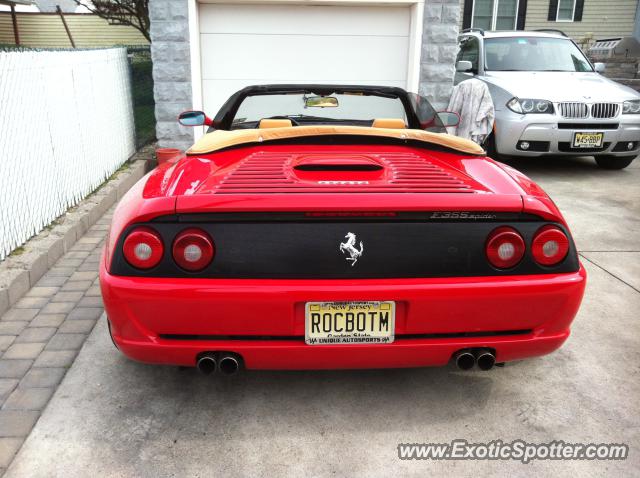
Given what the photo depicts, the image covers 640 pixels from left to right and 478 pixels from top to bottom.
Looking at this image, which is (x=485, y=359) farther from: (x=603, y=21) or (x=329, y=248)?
(x=603, y=21)

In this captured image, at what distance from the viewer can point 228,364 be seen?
2.33m

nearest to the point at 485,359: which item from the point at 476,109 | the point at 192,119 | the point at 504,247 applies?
the point at 504,247

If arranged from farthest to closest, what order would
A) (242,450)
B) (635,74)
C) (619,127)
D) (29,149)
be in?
(635,74) → (619,127) → (29,149) → (242,450)

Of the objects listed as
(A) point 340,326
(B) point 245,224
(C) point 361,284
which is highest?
(B) point 245,224

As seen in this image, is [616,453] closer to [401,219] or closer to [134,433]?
[401,219]

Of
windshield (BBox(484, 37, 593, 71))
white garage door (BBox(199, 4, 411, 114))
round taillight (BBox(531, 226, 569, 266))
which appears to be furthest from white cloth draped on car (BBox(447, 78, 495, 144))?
round taillight (BBox(531, 226, 569, 266))

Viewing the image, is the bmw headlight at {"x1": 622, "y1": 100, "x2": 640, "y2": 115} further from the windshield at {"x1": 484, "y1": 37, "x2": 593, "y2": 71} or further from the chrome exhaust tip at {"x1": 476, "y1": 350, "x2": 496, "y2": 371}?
the chrome exhaust tip at {"x1": 476, "y1": 350, "x2": 496, "y2": 371}

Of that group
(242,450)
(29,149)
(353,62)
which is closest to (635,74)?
(353,62)

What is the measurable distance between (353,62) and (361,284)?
6574 mm

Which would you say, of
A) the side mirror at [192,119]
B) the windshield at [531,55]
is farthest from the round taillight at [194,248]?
the windshield at [531,55]

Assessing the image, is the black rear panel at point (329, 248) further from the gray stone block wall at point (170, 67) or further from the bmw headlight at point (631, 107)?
the bmw headlight at point (631, 107)

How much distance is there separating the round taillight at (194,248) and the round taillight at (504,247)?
1.07 meters

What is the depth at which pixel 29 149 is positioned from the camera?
15.2ft

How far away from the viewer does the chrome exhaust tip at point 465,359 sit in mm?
2371
